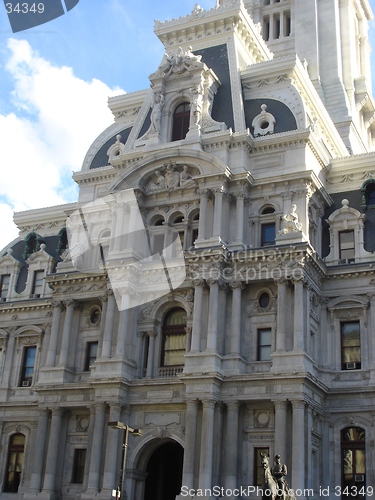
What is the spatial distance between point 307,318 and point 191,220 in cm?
903

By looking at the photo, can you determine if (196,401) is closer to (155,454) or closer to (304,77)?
(155,454)

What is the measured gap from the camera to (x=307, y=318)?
36.2m

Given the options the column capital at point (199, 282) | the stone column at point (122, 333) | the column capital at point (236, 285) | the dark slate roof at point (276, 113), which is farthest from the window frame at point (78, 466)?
the dark slate roof at point (276, 113)

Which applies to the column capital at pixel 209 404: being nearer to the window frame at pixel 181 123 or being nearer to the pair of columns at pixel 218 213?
the pair of columns at pixel 218 213

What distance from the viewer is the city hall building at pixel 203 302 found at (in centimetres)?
3522

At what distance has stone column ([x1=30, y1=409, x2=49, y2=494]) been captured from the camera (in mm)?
38500

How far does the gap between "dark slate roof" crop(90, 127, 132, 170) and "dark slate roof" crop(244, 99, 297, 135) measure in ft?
26.4

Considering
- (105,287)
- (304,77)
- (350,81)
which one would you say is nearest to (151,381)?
(105,287)

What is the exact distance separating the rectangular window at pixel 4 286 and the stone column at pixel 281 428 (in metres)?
22.0

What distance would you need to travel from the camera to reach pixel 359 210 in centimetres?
4100

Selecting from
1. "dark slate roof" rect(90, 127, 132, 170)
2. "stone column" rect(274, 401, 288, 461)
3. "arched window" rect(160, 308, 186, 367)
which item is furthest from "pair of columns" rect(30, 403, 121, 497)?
"dark slate roof" rect(90, 127, 132, 170)

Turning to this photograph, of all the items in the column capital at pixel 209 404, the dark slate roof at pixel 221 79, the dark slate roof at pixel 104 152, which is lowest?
the column capital at pixel 209 404

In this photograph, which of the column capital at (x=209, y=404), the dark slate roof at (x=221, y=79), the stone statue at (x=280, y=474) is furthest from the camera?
the dark slate roof at (x=221, y=79)

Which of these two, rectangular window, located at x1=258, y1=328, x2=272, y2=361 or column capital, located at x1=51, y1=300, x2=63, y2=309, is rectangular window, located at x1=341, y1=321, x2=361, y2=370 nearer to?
rectangular window, located at x1=258, y1=328, x2=272, y2=361
